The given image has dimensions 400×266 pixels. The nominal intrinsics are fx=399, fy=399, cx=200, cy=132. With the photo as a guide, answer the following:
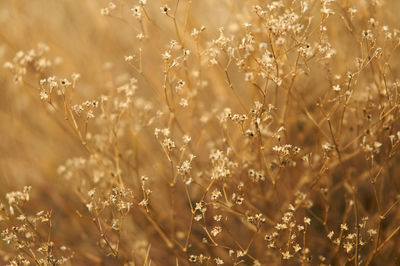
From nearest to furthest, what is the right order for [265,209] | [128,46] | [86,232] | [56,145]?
[265,209] → [86,232] → [56,145] → [128,46]

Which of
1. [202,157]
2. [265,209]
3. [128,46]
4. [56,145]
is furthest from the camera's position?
[128,46]

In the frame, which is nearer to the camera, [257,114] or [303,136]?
[257,114]

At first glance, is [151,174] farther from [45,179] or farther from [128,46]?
[128,46]

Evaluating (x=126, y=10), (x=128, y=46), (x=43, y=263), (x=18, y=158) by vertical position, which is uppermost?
(x=126, y=10)

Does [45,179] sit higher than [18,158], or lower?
lower

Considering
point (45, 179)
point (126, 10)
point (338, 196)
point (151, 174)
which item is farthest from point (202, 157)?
point (126, 10)

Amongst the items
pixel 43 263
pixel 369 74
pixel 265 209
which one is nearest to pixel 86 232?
pixel 43 263

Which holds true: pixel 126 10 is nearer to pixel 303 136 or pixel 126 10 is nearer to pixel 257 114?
pixel 303 136
